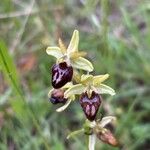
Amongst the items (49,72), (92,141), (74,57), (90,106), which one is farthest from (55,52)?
(49,72)

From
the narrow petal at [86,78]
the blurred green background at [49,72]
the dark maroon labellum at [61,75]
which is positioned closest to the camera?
the dark maroon labellum at [61,75]

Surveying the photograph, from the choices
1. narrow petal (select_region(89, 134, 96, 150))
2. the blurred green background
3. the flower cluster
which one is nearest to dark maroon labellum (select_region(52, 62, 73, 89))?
the flower cluster

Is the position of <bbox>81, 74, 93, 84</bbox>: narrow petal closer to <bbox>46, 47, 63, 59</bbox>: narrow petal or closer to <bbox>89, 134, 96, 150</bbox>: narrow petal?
<bbox>46, 47, 63, 59</bbox>: narrow petal

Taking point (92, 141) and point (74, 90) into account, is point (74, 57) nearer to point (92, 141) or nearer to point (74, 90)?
point (74, 90)

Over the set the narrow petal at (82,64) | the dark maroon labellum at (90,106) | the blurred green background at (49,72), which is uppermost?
the blurred green background at (49,72)

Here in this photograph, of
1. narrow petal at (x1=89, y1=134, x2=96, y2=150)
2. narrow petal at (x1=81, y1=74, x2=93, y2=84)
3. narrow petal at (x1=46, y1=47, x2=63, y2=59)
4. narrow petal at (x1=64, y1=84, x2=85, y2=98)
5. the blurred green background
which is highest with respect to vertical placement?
the blurred green background

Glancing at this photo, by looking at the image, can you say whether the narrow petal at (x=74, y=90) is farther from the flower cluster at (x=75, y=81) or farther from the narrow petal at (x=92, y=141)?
the narrow petal at (x=92, y=141)

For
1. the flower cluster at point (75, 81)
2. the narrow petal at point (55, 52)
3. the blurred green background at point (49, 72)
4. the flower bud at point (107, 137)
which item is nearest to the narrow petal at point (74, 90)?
the flower cluster at point (75, 81)
